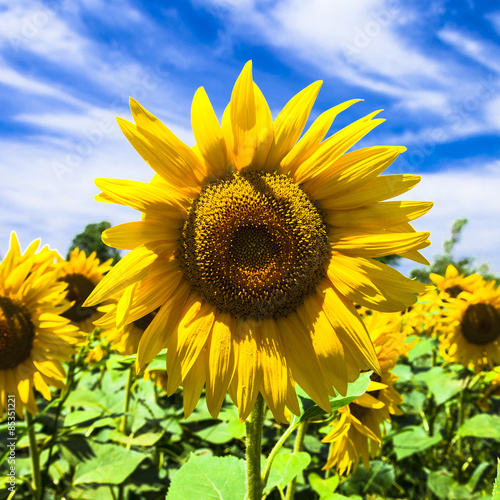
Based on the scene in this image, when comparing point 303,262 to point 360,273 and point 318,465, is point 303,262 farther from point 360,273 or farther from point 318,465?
point 318,465

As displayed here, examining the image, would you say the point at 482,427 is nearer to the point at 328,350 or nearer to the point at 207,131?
the point at 328,350

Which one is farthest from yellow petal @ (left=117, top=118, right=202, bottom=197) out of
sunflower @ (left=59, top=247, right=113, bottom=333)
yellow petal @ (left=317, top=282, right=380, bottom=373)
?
sunflower @ (left=59, top=247, right=113, bottom=333)

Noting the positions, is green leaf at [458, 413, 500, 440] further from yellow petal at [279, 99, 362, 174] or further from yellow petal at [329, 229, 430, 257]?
yellow petal at [279, 99, 362, 174]

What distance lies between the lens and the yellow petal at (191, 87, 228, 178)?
1.51 m

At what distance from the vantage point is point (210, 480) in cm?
186

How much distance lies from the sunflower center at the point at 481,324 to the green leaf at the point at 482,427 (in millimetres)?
813

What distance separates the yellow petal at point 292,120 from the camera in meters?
1.55

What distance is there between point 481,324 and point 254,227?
3752mm

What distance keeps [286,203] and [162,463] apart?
305 centimetres

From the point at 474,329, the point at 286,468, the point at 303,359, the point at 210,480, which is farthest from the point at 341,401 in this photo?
the point at 474,329

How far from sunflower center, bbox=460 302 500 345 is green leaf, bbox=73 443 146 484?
11.0 ft

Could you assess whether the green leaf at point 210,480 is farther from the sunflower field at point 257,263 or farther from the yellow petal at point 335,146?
the yellow petal at point 335,146

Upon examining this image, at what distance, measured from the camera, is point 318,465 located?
3529mm

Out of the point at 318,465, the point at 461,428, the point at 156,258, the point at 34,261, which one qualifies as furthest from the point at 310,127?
the point at 461,428
